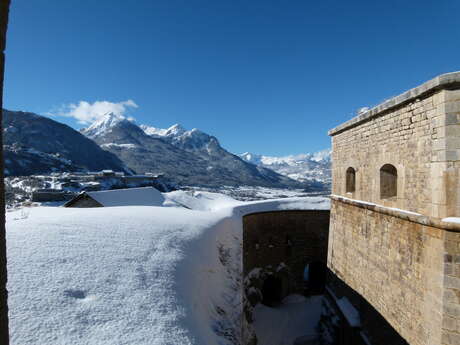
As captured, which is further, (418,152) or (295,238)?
(295,238)

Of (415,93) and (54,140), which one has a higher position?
(54,140)

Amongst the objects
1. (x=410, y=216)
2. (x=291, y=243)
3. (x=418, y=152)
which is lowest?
(x=291, y=243)

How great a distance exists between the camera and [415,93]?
575 cm

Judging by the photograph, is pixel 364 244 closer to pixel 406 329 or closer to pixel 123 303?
pixel 406 329

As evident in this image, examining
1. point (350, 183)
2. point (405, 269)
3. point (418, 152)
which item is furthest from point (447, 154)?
point (350, 183)

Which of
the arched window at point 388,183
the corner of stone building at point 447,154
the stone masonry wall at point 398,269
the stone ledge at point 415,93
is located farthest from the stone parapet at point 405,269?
the stone ledge at point 415,93

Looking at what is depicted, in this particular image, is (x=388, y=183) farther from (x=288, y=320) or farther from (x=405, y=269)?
(x=288, y=320)

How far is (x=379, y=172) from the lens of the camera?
734 cm

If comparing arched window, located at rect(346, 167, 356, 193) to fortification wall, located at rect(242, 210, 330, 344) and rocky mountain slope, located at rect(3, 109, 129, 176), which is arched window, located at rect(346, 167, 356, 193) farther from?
rocky mountain slope, located at rect(3, 109, 129, 176)

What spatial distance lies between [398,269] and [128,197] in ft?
55.0

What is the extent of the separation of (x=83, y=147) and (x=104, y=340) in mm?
160718

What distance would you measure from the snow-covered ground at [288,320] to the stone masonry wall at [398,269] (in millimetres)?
4280

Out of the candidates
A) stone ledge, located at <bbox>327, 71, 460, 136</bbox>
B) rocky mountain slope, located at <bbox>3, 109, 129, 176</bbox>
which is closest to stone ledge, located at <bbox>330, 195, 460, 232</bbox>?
stone ledge, located at <bbox>327, 71, 460, 136</bbox>

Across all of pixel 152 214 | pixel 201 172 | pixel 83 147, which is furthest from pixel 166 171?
pixel 152 214
